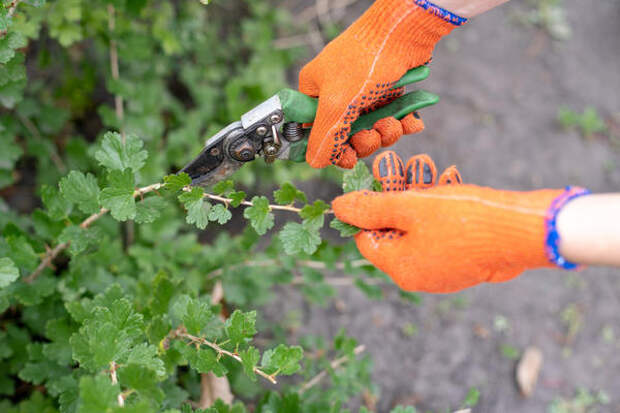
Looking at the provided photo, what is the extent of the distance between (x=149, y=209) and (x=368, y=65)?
942mm

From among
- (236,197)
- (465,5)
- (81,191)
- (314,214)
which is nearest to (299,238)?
(314,214)

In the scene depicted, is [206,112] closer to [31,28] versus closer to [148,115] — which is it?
[148,115]

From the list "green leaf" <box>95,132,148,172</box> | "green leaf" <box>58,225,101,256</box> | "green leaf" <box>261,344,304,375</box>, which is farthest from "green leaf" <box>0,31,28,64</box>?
"green leaf" <box>261,344,304,375</box>

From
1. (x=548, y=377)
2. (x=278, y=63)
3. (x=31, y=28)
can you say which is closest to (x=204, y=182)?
(x=31, y=28)

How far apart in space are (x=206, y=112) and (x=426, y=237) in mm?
2217

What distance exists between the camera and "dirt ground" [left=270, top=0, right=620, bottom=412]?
121 inches

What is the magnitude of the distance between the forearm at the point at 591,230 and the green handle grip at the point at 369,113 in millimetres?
703

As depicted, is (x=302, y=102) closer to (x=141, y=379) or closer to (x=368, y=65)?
(x=368, y=65)

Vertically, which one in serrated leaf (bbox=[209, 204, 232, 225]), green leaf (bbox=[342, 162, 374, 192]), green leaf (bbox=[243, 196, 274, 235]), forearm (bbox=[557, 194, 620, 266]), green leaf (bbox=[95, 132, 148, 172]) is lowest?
forearm (bbox=[557, 194, 620, 266])

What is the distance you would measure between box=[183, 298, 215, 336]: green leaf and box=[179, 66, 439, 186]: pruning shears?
49 centimetres

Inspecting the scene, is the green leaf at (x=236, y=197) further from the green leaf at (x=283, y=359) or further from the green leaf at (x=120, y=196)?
the green leaf at (x=283, y=359)

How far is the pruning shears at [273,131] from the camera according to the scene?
1780 millimetres

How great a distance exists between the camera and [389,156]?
182 centimetres

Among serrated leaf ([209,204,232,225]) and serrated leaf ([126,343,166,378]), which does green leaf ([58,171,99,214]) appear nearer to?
serrated leaf ([209,204,232,225])
